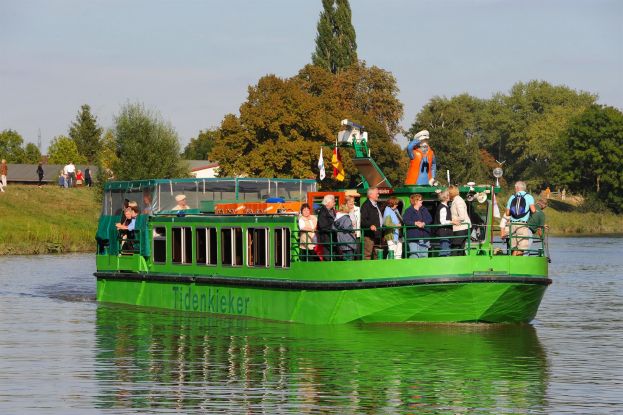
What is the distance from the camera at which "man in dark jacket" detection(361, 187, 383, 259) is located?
26922 millimetres

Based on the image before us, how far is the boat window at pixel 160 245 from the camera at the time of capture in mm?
32319

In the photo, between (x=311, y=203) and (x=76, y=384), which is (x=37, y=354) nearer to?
(x=76, y=384)

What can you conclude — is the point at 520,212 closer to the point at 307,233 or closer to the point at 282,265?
the point at 307,233

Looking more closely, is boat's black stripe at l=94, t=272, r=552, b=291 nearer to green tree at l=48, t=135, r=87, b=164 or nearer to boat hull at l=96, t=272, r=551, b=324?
boat hull at l=96, t=272, r=551, b=324

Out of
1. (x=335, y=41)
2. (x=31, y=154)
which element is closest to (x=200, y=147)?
(x=31, y=154)

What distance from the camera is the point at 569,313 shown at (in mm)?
33312

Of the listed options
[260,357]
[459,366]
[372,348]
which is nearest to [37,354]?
[260,357]

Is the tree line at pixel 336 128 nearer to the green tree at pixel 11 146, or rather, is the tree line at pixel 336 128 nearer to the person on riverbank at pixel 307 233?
the green tree at pixel 11 146

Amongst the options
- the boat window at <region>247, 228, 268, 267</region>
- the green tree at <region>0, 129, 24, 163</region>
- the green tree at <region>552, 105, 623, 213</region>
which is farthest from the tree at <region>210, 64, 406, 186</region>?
the green tree at <region>0, 129, 24, 163</region>

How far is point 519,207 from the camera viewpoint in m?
27.8

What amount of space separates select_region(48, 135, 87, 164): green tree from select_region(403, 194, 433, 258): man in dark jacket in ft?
399

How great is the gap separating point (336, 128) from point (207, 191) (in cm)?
6031

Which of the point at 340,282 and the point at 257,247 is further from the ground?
the point at 257,247

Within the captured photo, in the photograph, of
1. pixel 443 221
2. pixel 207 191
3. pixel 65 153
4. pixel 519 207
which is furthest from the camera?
pixel 65 153
